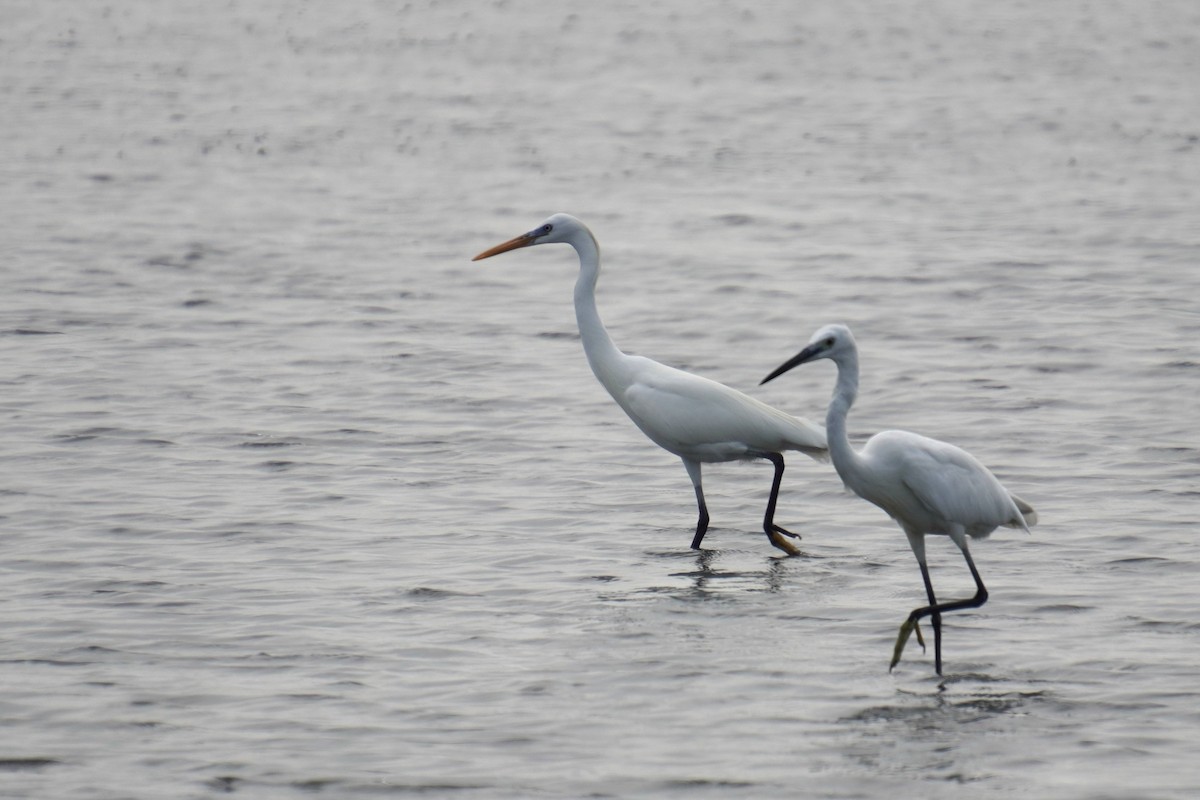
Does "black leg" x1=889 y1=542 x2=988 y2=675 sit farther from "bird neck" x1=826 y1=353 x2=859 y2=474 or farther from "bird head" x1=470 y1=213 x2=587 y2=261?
"bird head" x1=470 y1=213 x2=587 y2=261

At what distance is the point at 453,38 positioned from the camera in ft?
104

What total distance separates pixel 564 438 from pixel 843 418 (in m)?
4.18

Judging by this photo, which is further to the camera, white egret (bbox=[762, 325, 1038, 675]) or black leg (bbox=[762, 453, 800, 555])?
black leg (bbox=[762, 453, 800, 555])

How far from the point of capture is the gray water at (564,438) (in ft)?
22.7

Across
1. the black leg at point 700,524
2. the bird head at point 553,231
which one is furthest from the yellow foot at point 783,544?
the bird head at point 553,231

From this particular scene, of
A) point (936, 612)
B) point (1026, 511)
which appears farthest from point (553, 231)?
point (936, 612)

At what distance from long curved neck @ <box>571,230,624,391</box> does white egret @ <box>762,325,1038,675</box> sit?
2.19m

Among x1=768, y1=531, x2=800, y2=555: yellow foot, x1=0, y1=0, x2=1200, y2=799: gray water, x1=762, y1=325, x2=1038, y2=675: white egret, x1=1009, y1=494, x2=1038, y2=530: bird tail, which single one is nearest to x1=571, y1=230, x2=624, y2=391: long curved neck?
x1=0, y1=0, x2=1200, y2=799: gray water

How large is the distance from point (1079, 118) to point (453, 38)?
11970mm

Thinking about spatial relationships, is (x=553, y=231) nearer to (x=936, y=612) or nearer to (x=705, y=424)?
(x=705, y=424)

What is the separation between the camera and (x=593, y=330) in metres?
9.71

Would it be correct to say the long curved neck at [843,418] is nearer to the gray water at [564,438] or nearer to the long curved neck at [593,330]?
the gray water at [564,438]

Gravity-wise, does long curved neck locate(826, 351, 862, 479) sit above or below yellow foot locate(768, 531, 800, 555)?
above

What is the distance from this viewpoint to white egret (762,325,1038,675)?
738 cm
